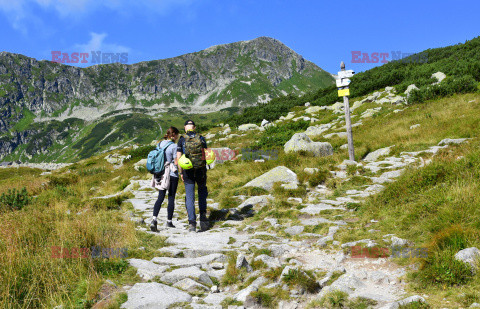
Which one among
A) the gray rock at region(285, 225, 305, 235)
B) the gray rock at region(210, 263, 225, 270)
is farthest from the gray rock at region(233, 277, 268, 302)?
the gray rock at region(285, 225, 305, 235)

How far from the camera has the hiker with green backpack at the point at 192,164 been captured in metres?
7.16

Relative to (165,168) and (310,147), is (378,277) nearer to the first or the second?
(165,168)

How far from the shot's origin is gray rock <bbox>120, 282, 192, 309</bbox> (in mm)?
3299

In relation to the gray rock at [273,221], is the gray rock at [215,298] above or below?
below

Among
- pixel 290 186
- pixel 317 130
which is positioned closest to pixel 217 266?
pixel 290 186

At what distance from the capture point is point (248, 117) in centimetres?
3916

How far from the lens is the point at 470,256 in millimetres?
3129

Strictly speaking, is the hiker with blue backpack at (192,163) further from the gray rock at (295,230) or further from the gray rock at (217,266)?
the gray rock at (217,266)

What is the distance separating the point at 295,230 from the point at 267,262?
80.7 inches

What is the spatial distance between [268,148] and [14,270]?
1395cm

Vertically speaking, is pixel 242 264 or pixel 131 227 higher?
pixel 131 227

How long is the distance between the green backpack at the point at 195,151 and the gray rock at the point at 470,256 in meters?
5.40

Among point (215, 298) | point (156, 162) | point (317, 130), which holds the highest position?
point (317, 130)

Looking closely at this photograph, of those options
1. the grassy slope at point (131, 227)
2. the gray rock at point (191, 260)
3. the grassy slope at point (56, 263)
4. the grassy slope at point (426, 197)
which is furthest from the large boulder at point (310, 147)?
the gray rock at point (191, 260)
